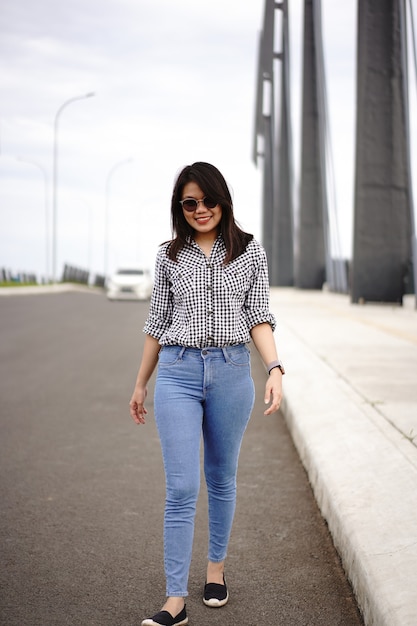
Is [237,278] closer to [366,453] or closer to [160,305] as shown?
[160,305]

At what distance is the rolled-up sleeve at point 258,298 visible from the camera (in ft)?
11.9

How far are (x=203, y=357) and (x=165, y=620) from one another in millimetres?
1009

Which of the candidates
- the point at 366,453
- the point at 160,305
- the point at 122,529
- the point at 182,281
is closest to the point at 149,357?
the point at 160,305

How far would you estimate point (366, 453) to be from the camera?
5.30 metres

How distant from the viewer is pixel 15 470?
5.80m

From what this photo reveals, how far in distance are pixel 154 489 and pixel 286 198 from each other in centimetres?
4614

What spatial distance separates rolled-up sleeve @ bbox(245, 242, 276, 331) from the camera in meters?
3.62

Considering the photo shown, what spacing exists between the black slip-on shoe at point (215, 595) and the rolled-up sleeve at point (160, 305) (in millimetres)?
1063

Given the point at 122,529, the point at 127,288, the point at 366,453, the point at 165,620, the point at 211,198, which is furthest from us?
the point at 127,288

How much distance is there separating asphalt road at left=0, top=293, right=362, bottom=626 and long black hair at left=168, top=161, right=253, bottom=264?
1428 mm

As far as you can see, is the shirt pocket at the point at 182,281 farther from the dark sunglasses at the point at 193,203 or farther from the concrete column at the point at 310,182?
the concrete column at the point at 310,182

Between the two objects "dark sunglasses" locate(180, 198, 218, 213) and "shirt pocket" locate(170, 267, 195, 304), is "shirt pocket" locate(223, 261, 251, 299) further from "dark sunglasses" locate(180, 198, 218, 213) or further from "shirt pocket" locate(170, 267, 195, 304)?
"dark sunglasses" locate(180, 198, 218, 213)

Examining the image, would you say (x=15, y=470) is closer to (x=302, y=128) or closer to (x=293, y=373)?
(x=293, y=373)

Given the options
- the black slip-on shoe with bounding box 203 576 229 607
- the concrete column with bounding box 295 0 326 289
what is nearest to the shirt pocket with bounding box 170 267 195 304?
the black slip-on shoe with bounding box 203 576 229 607
